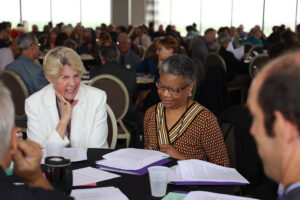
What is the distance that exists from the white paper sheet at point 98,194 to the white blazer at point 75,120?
35.5 inches

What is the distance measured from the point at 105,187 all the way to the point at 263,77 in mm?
1022

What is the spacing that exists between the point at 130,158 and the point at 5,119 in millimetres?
992

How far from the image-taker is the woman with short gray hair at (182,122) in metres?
2.31

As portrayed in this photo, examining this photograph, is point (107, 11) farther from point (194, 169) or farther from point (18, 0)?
point (194, 169)

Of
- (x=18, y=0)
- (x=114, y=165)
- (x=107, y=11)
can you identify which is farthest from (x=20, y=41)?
(x=107, y=11)

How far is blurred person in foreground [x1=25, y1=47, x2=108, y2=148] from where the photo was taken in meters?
2.55

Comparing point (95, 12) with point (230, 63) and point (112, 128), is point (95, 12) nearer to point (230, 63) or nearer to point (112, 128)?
point (230, 63)

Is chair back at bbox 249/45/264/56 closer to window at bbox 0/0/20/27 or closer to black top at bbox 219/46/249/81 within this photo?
black top at bbox 219/46/249/81

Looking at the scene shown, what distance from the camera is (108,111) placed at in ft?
9.46

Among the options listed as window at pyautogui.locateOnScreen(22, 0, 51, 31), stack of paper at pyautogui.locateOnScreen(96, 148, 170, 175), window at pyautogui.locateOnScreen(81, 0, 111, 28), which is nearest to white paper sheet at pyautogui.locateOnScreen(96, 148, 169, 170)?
stack of paper at pyautogui.locateOnScreen(96, 148, 170, 175)

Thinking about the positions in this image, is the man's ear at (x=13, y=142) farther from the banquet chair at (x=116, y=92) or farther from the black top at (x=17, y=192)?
the banquet chair at (x=116, y=92)

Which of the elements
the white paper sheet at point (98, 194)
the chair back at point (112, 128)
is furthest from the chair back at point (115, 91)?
the white paper sheet at point (98, 194)

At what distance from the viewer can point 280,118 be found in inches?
32.6

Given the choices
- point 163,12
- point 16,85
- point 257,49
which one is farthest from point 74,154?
point 163,12
